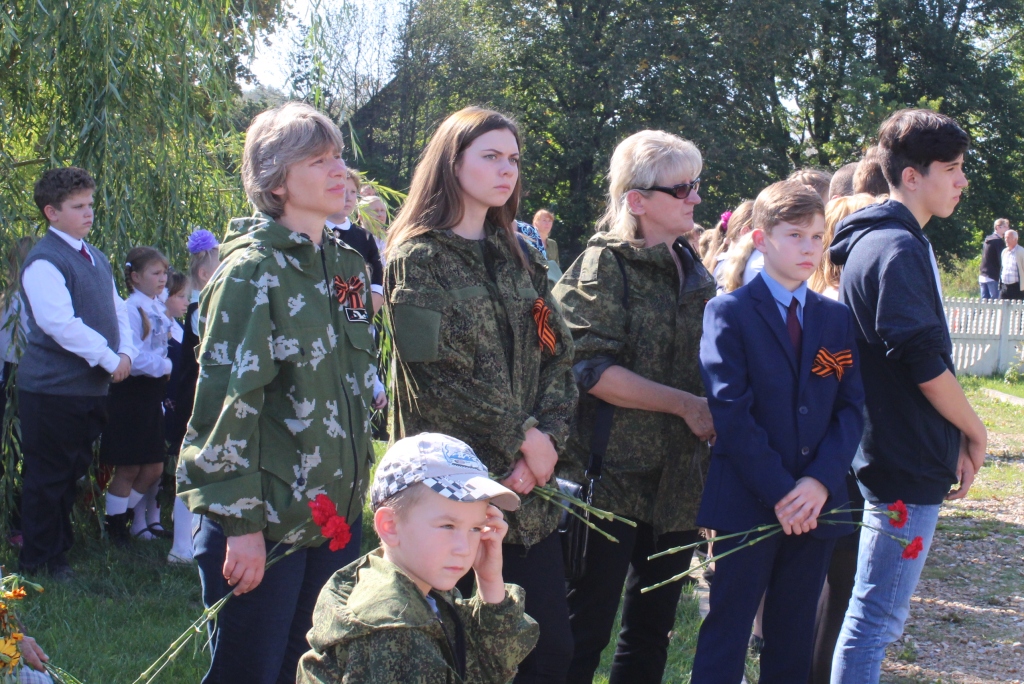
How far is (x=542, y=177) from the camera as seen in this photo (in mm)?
30156

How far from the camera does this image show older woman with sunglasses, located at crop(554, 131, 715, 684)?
329cm

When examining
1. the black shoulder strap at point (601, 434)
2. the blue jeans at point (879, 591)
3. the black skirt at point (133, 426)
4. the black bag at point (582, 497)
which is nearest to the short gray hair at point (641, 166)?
the black shoulder strap at point (601, 434)

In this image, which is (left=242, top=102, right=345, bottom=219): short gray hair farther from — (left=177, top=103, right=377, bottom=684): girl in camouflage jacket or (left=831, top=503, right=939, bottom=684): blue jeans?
(left=831, top=503, right=939, bottom=684): blue jeans

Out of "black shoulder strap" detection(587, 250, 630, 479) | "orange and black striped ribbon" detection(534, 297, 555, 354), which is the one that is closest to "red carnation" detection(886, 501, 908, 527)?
"black shoulder strap" detection(587, 250, 630, 479)

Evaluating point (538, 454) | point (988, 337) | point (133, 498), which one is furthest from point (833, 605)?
point (988, 337)

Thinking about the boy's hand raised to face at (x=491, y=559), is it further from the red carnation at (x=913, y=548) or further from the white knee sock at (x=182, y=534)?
the white knee sock at (x=182, y=534)

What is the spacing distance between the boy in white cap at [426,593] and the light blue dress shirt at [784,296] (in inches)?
55.5

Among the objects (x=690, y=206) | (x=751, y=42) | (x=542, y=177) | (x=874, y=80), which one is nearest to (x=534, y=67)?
(x=542, y=177)

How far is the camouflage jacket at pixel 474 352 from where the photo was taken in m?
2.80

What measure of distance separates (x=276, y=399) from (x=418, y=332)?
457mm

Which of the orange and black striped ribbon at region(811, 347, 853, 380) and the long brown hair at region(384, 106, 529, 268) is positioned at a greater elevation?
the long brown hair at region(384, 106, 529, 268)

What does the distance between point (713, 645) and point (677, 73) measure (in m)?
28.2

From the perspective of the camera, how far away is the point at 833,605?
12.3ft

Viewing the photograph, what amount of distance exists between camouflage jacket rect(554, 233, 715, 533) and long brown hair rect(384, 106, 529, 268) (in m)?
0.41
